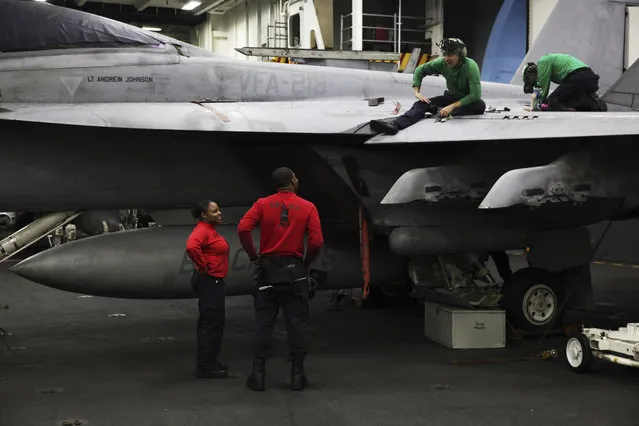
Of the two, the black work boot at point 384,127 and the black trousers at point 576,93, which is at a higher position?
the black trousers at point 576,93

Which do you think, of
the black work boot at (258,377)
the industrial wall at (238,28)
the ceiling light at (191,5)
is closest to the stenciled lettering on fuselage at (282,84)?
the black work boot at (258,377)

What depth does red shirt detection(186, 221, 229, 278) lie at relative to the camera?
5.65m

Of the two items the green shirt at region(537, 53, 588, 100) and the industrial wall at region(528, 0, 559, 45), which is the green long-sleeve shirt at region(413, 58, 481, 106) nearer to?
the green shirt at region(537, 53, 588, 100)

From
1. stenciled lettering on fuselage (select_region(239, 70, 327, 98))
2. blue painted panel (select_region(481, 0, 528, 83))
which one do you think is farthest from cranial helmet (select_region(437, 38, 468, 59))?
blue painted panel (select_region(481, 0, 528, 83))

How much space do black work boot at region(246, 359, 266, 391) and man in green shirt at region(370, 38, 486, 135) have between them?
2446 millimetres

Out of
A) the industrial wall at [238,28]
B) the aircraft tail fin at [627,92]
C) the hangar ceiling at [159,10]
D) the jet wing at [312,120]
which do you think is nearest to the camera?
the jet wing at [312,120]

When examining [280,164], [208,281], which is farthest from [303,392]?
[280,164]

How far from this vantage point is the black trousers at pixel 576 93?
298 inches

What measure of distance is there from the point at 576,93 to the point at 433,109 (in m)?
1.65

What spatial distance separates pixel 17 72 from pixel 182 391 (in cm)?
320

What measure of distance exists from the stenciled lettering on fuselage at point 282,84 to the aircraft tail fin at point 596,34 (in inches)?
149

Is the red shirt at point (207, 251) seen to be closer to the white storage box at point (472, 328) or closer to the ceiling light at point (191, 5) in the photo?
the white storage box at point (472, 328)

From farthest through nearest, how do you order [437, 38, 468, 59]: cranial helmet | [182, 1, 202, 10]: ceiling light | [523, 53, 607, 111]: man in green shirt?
1. [182, 1, 202, 10]: ceiling light
2. [523, 53, 607, 111]: man in green shirt
3. [437, 38, 468, 59]: cranial helmet

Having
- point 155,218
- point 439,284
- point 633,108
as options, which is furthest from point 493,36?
point 155,218
